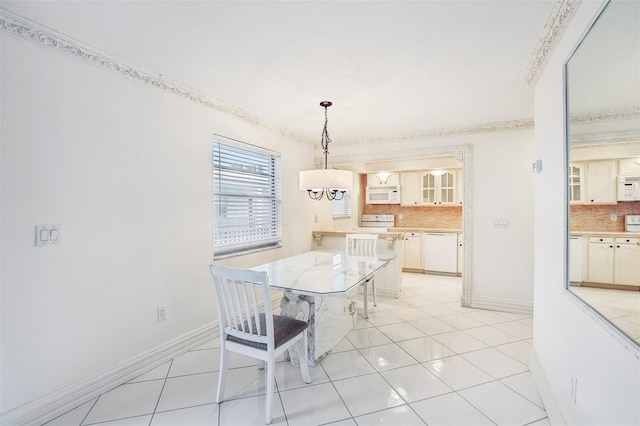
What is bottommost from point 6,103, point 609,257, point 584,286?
point 584,286

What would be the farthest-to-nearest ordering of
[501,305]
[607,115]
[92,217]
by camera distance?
[501,305] < [92,217] < [607,115]

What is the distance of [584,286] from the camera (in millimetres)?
1388

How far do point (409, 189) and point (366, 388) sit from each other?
4602 millimetres

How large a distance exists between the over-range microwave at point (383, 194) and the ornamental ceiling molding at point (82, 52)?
13.7 ft

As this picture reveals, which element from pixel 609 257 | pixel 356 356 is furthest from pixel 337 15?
pixel 356 356

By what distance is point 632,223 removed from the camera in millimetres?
1049

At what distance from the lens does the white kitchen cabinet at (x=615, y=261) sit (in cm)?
103

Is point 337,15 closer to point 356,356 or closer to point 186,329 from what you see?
point 356,356

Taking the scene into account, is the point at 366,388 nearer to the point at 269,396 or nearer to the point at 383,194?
the point at 269,396

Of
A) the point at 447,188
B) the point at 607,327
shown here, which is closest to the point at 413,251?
A: the point at 447,188

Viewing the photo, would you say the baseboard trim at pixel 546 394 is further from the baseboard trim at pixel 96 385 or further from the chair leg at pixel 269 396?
the baseboard trim at pixel 96 385

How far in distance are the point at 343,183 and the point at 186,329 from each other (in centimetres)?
187

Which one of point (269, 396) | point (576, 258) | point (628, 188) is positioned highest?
point (628, 188)

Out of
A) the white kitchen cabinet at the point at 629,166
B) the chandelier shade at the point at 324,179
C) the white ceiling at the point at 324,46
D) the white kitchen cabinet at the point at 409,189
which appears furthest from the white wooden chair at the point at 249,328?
the white kitchen cabinet at the point at 409,189
